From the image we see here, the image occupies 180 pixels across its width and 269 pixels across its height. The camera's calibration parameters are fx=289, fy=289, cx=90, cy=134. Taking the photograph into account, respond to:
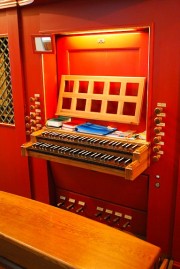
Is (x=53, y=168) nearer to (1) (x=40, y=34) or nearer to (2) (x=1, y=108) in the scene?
(2) (x=1, y=108)

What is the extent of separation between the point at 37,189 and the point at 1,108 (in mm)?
1052

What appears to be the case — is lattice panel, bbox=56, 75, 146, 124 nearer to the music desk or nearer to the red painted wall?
the red painted wall

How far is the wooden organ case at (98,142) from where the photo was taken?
2.39 metres

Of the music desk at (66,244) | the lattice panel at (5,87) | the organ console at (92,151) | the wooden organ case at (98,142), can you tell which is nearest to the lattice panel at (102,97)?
the wooden organ case at (98,142)

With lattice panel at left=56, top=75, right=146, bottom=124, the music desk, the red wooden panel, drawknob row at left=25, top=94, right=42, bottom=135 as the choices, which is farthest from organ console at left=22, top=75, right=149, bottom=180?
the music desk

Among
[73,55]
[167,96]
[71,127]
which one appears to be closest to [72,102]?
[71,127]

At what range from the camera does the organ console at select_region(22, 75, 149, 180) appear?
235 cm

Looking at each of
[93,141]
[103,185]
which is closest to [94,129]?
[93,141]

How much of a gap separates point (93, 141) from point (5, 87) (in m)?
1.39

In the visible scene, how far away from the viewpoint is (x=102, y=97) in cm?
274

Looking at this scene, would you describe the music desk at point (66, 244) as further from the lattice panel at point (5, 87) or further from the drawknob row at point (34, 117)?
the lattice panel at point (5, 87)

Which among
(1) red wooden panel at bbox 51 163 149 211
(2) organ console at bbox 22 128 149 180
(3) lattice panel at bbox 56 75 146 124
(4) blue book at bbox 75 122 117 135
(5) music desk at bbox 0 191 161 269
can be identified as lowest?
(1) red wooden panel at bbox 51 163 149 211

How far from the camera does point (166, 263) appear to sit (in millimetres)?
2527

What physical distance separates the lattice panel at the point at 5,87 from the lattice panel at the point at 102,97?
0.69m
